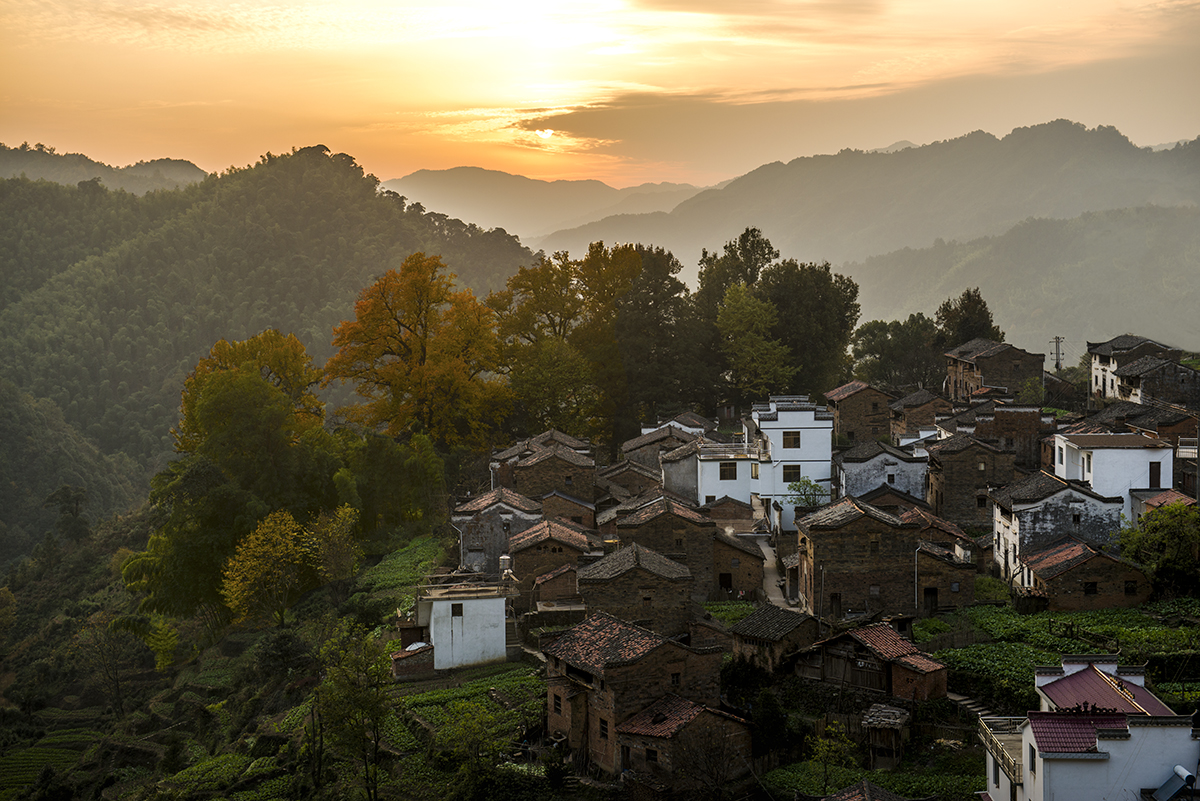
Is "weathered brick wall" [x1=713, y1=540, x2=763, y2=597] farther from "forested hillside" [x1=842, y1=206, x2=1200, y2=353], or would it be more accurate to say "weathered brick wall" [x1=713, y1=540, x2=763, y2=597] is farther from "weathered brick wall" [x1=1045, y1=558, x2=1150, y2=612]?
"forested hillside" [x1=842, y1=206, x2=1200, y2=353]

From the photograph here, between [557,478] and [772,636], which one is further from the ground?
[557,478]

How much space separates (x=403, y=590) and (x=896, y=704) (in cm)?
2153

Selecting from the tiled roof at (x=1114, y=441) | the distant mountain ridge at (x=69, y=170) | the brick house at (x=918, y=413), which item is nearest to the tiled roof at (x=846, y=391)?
the brick house at (x=918, y=413)

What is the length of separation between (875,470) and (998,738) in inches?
1063

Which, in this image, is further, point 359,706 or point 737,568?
point 737,568

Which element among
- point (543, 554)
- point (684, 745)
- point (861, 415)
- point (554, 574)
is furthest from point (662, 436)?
point (684, 745)

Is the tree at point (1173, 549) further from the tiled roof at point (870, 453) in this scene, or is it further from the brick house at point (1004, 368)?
the brick house at point (1004, 368)

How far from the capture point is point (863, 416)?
2468 inches

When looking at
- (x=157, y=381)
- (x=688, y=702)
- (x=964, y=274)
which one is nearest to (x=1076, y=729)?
(x=688, y=702)

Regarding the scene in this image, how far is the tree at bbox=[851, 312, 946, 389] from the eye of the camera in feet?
264

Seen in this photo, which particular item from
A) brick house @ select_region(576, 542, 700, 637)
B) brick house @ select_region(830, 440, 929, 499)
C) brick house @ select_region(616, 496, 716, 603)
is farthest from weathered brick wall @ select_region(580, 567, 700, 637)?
brick house @ select_region(830, 440, 929, 499)

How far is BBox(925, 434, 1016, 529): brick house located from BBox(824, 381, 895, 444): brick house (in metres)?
11.2

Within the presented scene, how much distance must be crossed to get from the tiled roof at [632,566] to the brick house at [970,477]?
62.8 ft

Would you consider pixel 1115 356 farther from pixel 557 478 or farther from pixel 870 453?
pixel 557 478
